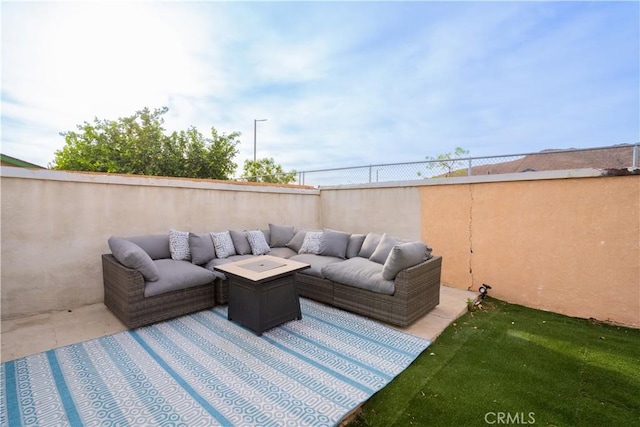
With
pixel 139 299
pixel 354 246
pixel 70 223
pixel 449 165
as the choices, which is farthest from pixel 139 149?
pixel 449 165

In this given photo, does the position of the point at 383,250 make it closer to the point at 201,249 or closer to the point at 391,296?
the point at 391,296

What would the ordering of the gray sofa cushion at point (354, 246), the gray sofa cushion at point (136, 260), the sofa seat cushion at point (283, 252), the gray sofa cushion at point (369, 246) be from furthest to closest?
the sofa seat cushion at point (283, 252), the gray sofa cushion at point (354, 246), the gray sofa cushion at point (369, 246), the gray sofa cushion at point (136, 260)

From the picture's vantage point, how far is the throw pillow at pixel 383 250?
3.94 meters

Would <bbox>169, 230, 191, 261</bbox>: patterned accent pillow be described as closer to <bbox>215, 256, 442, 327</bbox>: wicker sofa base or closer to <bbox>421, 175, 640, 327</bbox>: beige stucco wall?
<bbox>215, 256, 442, 327</bbox>: wicker sofa base

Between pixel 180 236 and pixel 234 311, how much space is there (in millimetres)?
1800

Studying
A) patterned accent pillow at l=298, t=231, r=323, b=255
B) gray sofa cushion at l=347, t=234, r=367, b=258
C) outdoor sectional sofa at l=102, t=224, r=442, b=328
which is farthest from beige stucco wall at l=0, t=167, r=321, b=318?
gray sofa cushion at l=347, t=234, r=367, b=258

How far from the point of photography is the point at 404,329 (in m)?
3.11

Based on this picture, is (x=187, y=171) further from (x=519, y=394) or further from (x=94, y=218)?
(x=519, y=394)

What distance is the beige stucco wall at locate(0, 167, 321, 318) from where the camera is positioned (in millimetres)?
3266

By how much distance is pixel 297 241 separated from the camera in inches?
205

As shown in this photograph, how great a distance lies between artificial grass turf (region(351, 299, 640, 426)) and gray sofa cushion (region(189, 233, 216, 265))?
3.21 metres

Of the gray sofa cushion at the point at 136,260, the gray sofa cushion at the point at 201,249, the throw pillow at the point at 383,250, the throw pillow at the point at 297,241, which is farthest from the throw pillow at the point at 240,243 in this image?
the throw pillow at the point at 383,250

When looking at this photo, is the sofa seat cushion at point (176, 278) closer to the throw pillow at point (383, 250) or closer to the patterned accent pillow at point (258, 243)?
the patterned accent pillow at point (258, 243)

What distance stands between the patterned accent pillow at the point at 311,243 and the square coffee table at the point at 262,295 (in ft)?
4.63
